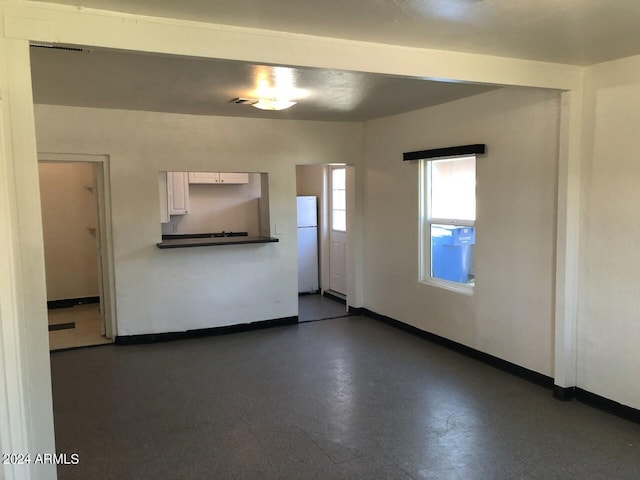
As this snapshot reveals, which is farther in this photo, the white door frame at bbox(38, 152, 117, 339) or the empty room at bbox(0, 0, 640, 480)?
the white door frame at bbox(38, 152, 117, 339)

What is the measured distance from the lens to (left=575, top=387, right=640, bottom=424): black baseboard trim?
3430 millimetres

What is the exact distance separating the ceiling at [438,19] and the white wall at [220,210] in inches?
191

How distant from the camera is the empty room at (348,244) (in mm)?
2342

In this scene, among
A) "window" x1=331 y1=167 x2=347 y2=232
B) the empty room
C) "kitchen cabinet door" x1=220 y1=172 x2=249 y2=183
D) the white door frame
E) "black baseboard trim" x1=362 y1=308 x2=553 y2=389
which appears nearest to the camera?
the empty room

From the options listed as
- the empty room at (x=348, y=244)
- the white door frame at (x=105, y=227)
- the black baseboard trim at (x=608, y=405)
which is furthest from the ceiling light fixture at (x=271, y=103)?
the black baseboard trim at (x=608, y=405)

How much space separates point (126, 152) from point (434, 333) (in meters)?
3.70

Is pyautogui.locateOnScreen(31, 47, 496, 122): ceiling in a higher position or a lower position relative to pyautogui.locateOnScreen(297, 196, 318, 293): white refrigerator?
higher

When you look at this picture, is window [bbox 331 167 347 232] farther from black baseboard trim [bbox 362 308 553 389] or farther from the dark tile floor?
the dark tile floor

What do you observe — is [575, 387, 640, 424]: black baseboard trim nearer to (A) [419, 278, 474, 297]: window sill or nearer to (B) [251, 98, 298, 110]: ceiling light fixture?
(A) [419, 278, 474, 297]: window sill

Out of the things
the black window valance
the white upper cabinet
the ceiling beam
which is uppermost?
the ceiling beam

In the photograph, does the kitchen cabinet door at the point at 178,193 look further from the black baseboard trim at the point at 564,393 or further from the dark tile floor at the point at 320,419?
the black baseboard trim at the point at 564,393

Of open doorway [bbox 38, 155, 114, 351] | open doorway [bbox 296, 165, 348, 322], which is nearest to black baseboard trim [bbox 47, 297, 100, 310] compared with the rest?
open doorway [bbox 38, 155, 114, 351]

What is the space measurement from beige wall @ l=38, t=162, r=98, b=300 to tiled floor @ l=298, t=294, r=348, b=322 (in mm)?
3127

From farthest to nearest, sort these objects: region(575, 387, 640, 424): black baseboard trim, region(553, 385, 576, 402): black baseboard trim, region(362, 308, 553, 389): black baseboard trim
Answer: region(362, 308, 553, 389): black baseboard trim
region(553, 385, 576, 402): black baseboard trim
region(575, 387, 640, 424): black baseboard trim
